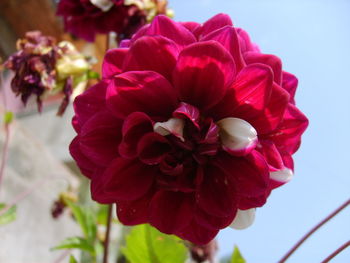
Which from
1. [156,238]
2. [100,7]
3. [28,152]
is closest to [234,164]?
[156,238]

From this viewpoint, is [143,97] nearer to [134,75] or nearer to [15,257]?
[134,75]

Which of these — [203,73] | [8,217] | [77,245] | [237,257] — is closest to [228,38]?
[203,73]

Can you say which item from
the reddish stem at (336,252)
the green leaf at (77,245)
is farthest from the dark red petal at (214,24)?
the green leaf at (77,245)

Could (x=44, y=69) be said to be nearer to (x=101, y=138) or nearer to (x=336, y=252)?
(x=101, y=138)

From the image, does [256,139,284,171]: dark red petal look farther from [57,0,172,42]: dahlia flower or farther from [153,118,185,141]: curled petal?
[57,0,172,42]: dahlia flower

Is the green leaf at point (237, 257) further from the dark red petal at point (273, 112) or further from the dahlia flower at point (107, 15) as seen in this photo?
the dahlia flower at point (107, 15)
